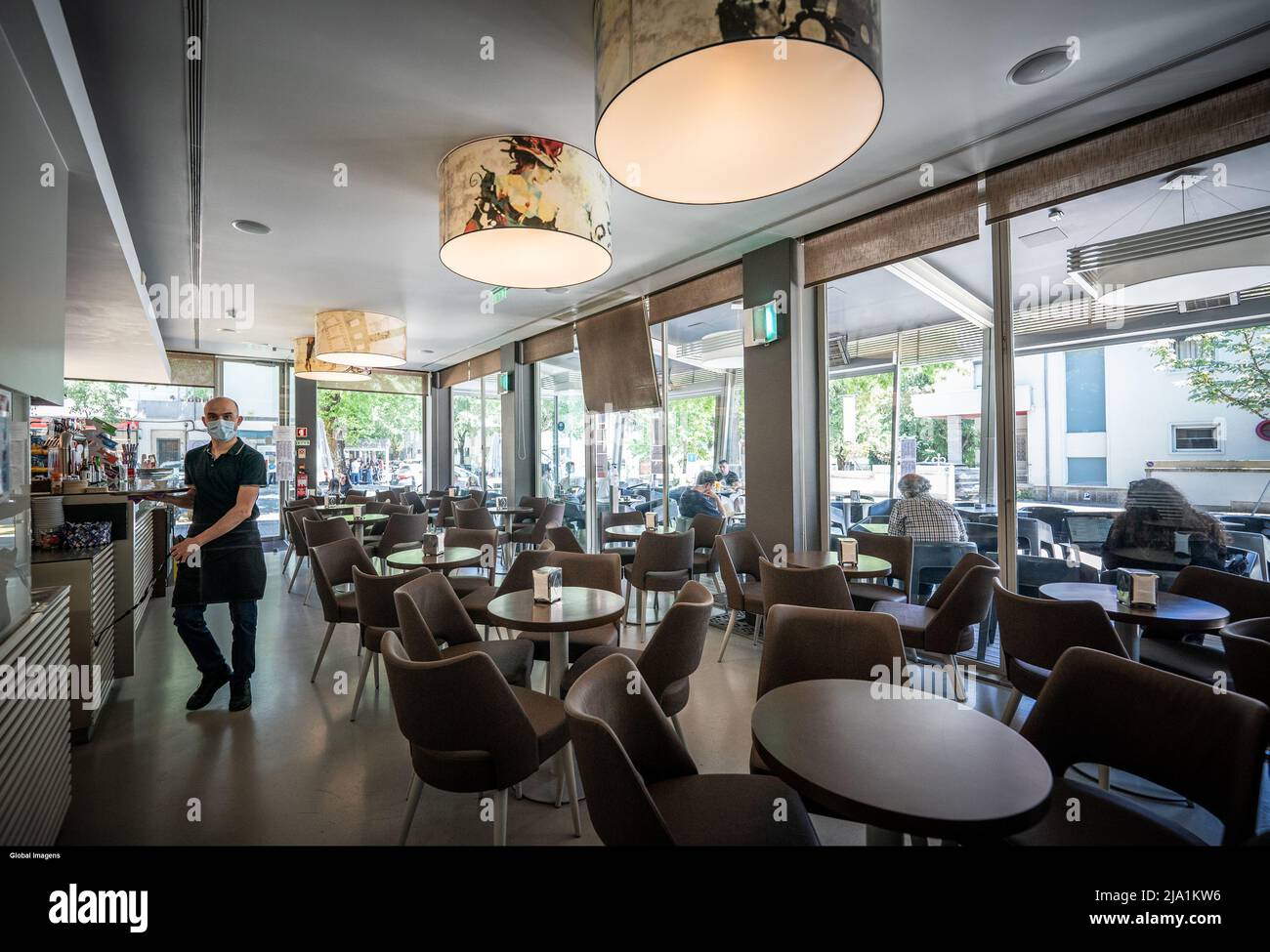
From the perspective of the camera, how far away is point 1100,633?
2.41 meters

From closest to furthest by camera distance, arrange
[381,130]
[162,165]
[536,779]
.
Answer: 1. [536,779]
2. [381,130]
3. [162,165]

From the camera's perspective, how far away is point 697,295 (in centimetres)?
603

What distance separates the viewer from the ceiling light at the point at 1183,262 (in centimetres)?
310

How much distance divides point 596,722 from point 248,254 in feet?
19.1

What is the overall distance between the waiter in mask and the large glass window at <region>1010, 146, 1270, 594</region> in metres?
4.95

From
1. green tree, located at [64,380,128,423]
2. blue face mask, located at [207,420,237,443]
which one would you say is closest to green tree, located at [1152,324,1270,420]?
blue face mask, located at [207,420,237,443]

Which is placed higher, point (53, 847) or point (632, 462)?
point (632, 462)

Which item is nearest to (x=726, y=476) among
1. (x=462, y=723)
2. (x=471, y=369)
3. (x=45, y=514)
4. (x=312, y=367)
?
(x=462, y=723)

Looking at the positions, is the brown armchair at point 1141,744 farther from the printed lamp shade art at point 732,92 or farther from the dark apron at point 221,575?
the dark apron at point 221,575

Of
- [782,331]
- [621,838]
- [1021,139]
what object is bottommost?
[621,838]

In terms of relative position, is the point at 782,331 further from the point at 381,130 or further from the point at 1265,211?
the point at 381,130

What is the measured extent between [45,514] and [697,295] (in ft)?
17.3

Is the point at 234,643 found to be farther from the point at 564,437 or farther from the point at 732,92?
the point at 564,437
